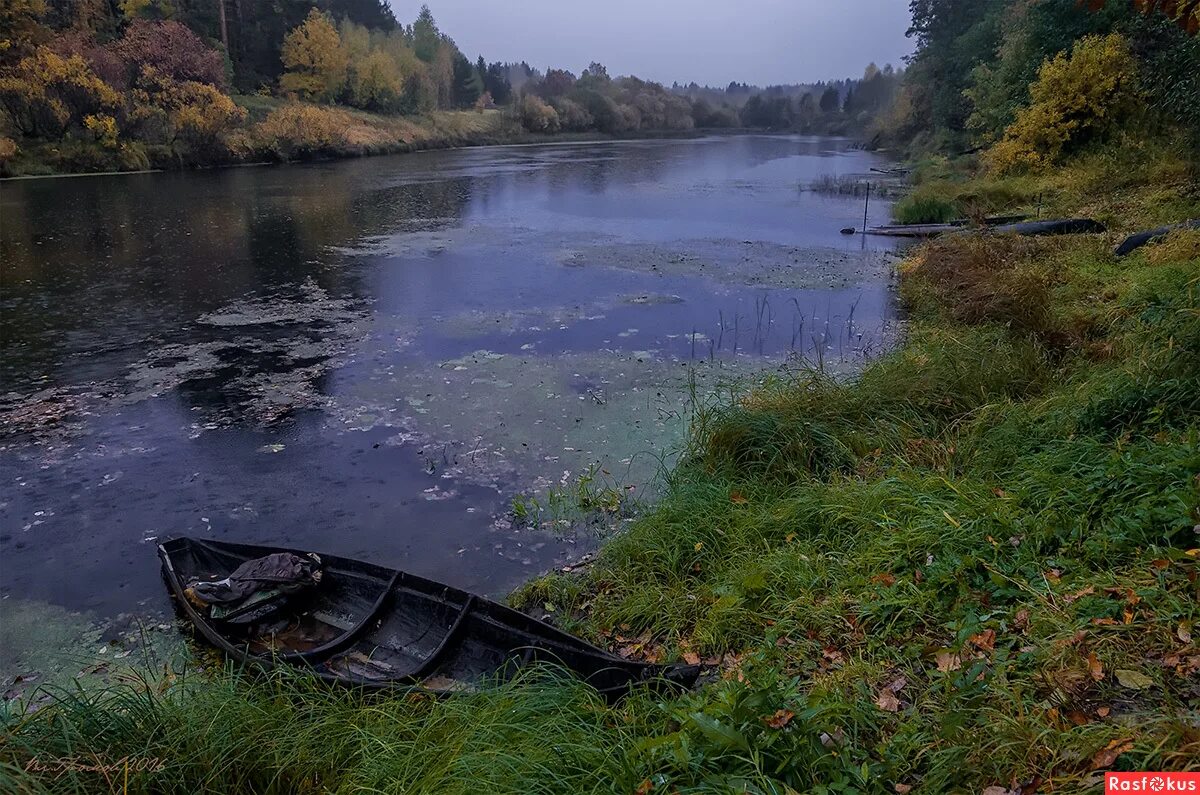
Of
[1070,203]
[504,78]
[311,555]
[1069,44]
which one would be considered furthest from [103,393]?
[504,78]

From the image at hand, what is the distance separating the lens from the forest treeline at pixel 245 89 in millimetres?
33500

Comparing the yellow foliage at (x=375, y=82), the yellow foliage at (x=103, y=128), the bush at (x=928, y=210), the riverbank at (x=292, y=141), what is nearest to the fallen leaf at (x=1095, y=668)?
the bush at (x=928, y=210)

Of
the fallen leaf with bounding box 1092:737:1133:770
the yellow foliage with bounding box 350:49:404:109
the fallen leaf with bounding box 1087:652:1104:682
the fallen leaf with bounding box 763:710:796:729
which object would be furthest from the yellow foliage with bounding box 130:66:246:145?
the fallen leaf with bounding box 1092:737:1133:770

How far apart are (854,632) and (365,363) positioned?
313 inches

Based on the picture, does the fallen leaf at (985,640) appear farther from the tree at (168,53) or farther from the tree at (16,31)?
the tree at (168,53)

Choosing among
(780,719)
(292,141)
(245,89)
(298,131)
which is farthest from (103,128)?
(780,719)

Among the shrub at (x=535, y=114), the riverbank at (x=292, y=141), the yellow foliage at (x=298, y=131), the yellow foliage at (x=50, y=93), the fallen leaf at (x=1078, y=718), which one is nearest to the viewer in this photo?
the fallen leaf at (x=1078, y=718)

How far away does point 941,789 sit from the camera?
104 inches

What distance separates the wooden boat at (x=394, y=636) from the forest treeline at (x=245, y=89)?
111 ft

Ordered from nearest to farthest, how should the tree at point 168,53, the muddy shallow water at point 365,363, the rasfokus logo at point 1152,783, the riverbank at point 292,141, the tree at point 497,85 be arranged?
the rasfokus logo at point 1152,783
the muddy shallow water at point 365,363
the riverbank at point 292,141
the tree at point 168,53
the tree at point 497,85

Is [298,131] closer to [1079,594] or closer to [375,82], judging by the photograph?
Result: [375,82]

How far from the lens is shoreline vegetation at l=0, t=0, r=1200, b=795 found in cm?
282

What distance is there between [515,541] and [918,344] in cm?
571

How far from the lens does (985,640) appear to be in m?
3.42
